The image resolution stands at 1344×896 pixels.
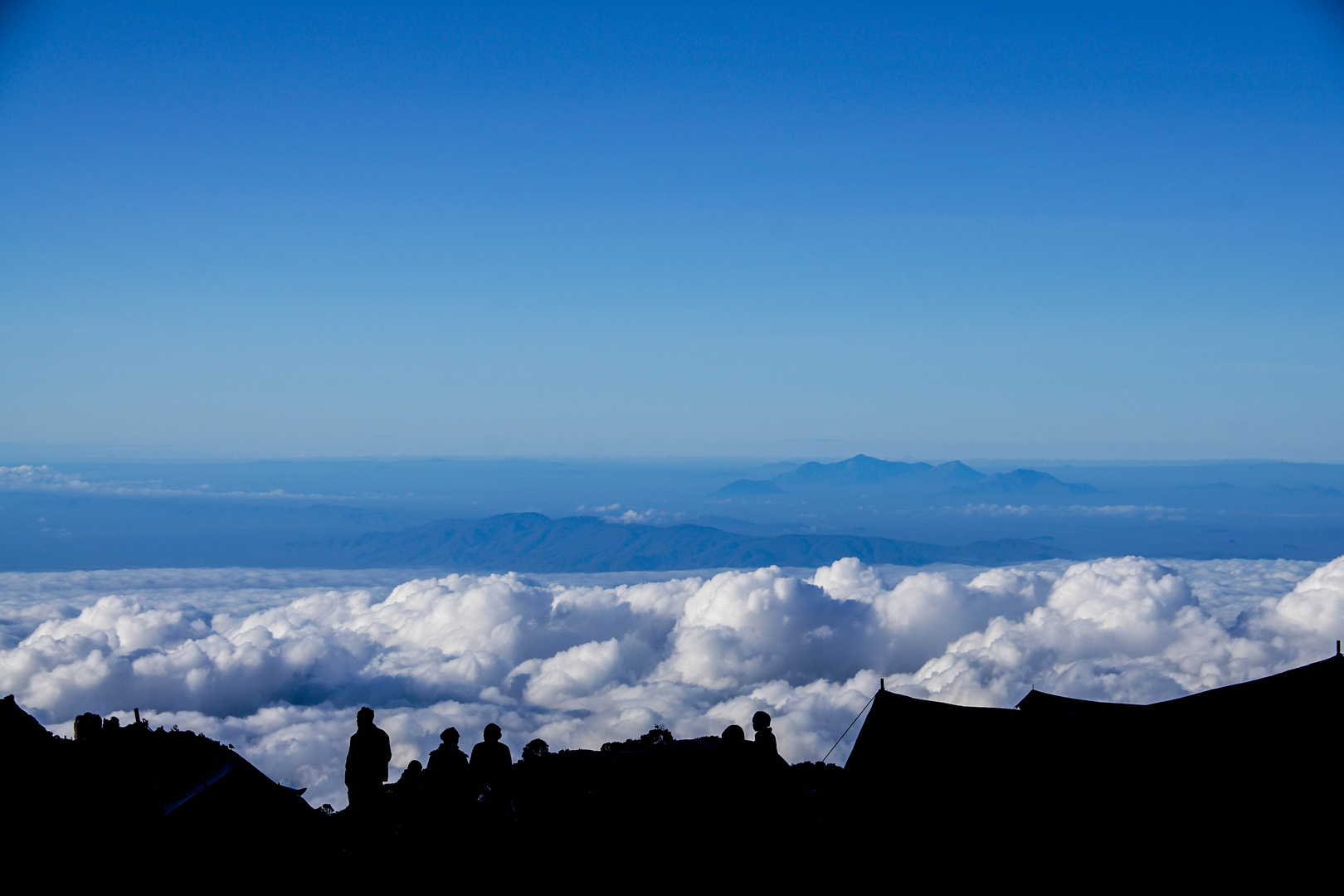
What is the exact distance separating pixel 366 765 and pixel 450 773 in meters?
0.99

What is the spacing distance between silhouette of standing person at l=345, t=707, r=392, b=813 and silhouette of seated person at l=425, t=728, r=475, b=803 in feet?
1.87

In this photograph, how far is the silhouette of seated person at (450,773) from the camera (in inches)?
394

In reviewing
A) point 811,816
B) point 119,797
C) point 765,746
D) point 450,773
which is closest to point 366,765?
point 450,773

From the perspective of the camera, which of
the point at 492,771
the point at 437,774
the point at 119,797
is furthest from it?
the point at 119,797

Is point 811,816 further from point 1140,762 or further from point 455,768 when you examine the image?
point 455,768

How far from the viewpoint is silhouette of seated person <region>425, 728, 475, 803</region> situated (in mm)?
10000

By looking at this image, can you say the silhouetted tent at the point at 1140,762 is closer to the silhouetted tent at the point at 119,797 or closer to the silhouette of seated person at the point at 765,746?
the silhouette of seated person at the point at 765,746

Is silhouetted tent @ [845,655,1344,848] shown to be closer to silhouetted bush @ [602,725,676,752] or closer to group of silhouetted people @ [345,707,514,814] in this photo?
group of silhouetted people @ [345,707,514,814]

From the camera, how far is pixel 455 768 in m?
10.1

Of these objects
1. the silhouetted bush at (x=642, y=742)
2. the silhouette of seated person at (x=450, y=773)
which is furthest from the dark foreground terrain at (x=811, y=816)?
the silhouetted bush at (x=642, y=742)

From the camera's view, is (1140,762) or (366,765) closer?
(366,765)

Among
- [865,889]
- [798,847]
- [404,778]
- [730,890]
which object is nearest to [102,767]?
[404,778]

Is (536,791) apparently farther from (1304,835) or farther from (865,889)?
(1304,835)

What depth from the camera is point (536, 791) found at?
522 inches
